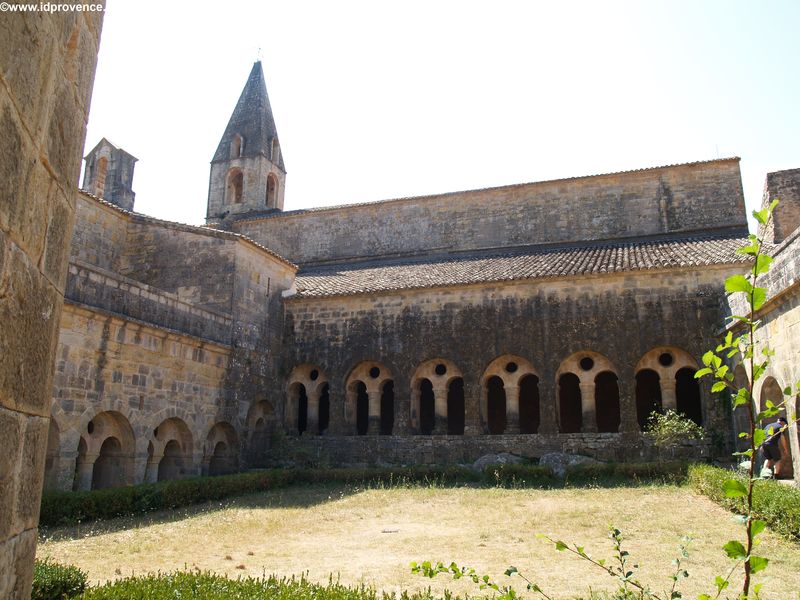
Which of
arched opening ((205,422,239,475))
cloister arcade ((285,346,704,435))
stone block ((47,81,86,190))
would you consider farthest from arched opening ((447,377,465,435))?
stone block ((47,81,86,190))

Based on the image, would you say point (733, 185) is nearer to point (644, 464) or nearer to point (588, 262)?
point (588, 262)

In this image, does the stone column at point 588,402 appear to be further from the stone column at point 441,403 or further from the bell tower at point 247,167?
the bell tower at point 247,167

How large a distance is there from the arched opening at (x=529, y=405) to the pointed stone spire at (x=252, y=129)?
15.1 m

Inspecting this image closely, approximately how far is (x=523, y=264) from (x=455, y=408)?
208 inches

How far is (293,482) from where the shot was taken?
635 inches

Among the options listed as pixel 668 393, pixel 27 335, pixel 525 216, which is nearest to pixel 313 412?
pixel 668 393

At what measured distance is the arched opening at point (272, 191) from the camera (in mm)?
29078

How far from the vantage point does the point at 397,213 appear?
994 inches

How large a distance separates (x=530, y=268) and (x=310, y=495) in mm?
8696

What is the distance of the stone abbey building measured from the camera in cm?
1392

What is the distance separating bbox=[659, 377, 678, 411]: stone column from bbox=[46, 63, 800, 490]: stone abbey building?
49 millimetres

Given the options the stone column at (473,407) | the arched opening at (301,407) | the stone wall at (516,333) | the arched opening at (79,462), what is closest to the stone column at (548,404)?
the stone wall at (516,333)

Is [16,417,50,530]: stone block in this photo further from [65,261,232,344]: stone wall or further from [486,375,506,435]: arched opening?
[486,375,506,435]: arched opening

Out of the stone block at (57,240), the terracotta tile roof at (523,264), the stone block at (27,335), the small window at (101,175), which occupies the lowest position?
the stone block at (27,335)
